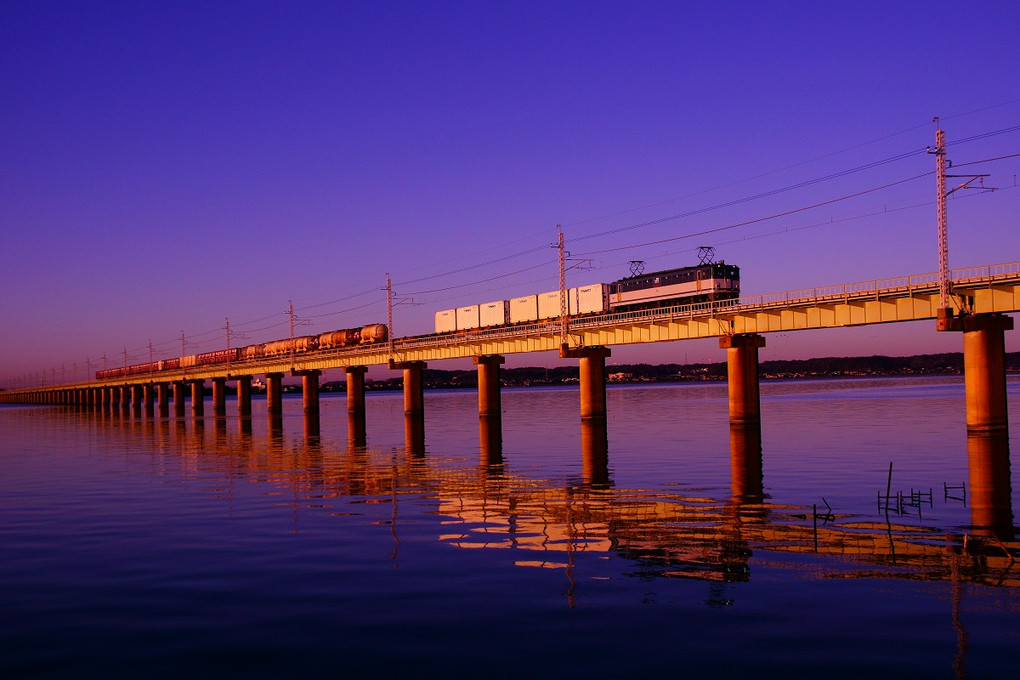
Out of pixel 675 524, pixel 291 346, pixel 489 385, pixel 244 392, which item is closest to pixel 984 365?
pixel 675 524

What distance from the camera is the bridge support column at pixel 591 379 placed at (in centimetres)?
6488

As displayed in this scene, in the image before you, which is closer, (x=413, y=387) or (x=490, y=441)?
(x=490, y=441)

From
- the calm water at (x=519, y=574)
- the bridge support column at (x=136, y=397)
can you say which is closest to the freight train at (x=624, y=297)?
the calm water at (x=519, y=574)

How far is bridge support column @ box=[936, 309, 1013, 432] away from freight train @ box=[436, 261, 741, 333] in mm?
16109

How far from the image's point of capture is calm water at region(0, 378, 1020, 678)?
11.0 meters

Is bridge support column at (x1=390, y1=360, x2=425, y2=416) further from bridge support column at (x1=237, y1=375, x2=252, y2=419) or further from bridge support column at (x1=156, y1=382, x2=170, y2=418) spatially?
bridge support column at (x1=156, y1=382, x2=170, y2=418)

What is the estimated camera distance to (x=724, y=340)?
5612 centimetres

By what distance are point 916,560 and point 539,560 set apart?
732 centimetres

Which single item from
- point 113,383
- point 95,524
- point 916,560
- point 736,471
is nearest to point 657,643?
point 916,560

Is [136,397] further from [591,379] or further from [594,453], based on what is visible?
[594,453]

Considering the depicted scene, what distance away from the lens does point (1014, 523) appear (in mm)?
20312

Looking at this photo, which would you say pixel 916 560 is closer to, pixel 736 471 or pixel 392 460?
pixel 736 471

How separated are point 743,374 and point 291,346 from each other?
248ft

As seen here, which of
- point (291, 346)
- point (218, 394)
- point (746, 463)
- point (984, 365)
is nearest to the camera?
point (746, 463)
